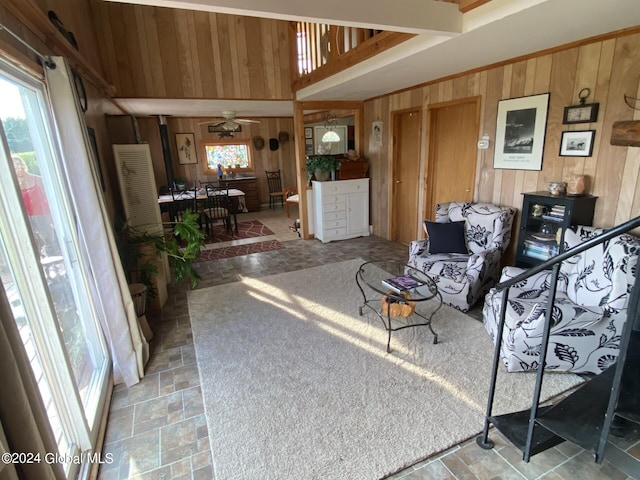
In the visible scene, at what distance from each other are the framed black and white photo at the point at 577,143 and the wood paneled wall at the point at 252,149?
680 cm

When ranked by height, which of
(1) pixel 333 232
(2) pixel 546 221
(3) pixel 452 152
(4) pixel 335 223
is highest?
(3) pixel 452 152

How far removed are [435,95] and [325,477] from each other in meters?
4.15

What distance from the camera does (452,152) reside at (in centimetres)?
429

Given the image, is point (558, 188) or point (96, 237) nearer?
point (96, 237)

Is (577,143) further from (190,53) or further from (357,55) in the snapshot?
(190,53)

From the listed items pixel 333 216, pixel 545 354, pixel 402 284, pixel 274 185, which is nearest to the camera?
pixel 545 354

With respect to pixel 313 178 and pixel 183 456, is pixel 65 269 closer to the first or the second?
pixel 183 456

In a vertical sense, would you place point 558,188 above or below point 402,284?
above

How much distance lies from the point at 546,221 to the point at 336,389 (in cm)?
234

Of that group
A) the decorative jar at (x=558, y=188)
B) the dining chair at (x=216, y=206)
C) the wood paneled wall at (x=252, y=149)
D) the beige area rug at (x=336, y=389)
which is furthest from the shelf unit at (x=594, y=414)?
the wood paneled wall at (x=252, y=149)

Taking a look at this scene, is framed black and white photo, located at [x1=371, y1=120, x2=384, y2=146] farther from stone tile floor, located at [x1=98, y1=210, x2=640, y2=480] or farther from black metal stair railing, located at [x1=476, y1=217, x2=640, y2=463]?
black metal stair railing, located at [x1=476, y1=217, x2=640, y2=463]

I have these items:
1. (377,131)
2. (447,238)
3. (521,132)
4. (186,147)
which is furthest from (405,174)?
(186,147)

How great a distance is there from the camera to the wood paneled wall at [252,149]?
7.65 meters

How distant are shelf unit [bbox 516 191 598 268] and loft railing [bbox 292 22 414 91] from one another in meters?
1.81
